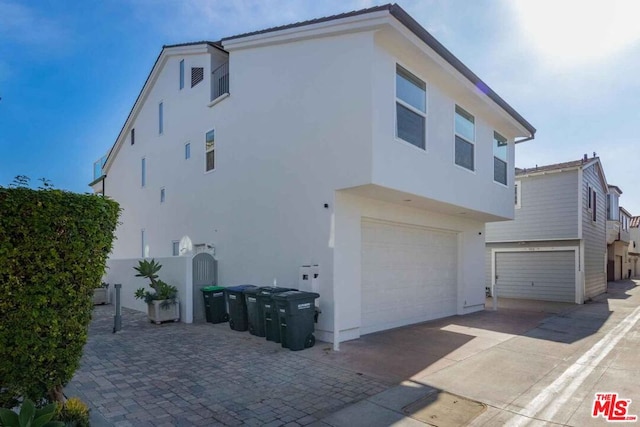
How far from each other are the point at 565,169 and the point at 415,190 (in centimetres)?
1163

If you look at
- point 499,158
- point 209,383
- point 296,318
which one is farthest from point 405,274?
point 209,383

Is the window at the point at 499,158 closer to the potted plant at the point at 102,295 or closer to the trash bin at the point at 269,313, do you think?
the trash bin at the point at 269,313

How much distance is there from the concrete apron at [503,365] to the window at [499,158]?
4655 mm

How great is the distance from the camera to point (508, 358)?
6723mm

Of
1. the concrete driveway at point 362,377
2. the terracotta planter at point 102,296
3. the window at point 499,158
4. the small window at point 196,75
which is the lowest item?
the terracotta planter at point 102,296

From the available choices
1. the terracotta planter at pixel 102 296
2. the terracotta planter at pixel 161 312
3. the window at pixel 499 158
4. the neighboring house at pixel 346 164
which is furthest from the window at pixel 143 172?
the window at pixel 499 158

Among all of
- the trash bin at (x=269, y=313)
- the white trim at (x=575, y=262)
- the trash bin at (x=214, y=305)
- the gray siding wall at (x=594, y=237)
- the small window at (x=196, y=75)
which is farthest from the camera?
the gray siding wall at (x=594, y=237)

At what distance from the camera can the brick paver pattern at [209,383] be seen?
432 cm

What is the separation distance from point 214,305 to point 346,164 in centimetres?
547

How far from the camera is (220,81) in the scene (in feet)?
39.3

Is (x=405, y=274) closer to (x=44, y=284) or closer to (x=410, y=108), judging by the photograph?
(x=410, y=108)

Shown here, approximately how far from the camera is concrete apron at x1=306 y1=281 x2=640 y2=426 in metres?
4.54

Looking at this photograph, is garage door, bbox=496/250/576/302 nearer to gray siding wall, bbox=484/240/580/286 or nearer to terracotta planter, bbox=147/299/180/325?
gray siding wall, bbox=484/240/580/286

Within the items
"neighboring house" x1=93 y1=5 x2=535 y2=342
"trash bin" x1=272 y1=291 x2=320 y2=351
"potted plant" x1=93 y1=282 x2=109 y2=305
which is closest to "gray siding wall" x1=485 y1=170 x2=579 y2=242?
"neighboring house" x1=93 y1=5 x2=535 y2=342
